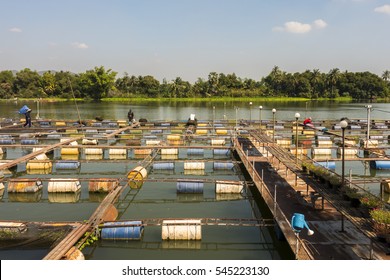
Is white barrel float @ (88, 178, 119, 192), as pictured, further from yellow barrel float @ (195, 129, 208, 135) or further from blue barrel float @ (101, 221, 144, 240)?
yellow barrel float @ (195, 129, 208, 135)

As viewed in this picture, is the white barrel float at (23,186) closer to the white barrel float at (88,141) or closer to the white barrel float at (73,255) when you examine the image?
the white barrel float at (73,255)

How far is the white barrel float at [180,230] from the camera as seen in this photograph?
14.2 meters

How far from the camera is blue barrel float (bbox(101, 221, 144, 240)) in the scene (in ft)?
46.6

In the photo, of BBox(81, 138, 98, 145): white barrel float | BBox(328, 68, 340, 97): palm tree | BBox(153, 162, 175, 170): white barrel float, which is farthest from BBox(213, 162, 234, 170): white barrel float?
BBox(328, 68, 340, 97): palm tree

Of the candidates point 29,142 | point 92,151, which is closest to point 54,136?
point 29,142

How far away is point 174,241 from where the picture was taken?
14.3 meters

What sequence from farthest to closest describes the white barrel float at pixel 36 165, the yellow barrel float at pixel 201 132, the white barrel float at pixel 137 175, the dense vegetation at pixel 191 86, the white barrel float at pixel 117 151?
the dense vegetation at pixel 191 86 < the yellow barrel float at pixel 201 132 < the white barrel float at pixel 117 151 < the white barrel float at pixel 36 165 < the white barrel float at pixel 137 175

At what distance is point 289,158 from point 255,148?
18.9 ft

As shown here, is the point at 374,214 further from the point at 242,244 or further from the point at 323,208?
the point at 242,244

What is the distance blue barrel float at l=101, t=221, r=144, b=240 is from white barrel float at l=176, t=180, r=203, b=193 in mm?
6858

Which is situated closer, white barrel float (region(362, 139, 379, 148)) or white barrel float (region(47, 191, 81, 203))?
white barrel float (region(47, 191, 81, 203))

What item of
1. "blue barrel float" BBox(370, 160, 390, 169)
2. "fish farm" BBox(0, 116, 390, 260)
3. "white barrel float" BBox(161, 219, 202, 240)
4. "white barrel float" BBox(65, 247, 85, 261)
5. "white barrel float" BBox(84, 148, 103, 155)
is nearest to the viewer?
"white barrel float" BBox(65, 247, 85, 261)

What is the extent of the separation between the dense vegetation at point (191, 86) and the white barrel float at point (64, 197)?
3836 inches

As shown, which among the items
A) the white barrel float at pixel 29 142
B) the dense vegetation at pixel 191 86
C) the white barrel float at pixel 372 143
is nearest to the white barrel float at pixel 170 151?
the white barrel float at pixel 29 142
